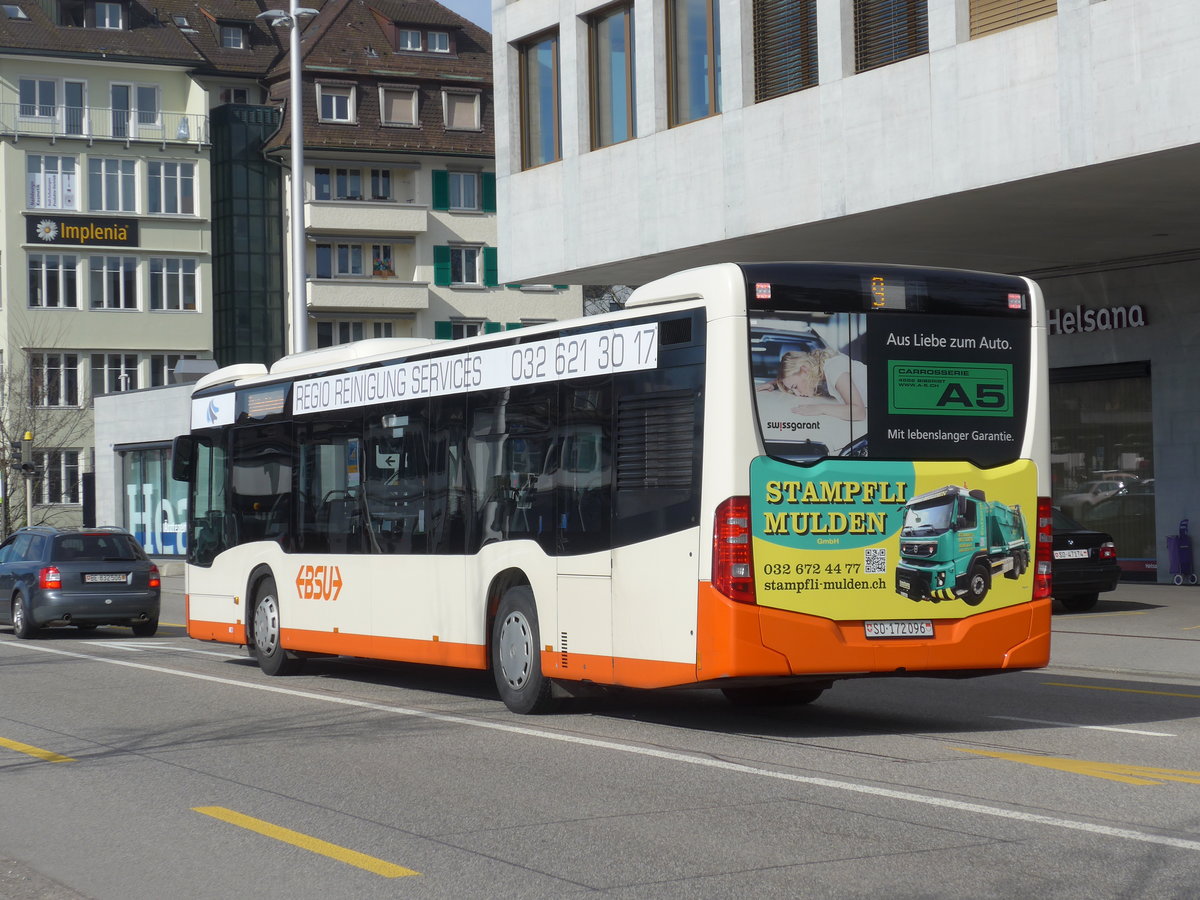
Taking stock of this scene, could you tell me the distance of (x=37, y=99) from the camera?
70438 mm

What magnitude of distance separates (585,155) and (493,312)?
143 ft

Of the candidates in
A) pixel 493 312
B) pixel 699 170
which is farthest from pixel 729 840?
pixel 493 312

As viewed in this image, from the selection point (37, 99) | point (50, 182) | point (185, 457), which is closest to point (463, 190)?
point (50, 182)

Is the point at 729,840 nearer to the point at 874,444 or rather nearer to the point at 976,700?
the point at 874,444

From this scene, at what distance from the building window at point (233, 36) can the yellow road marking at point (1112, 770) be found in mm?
71667

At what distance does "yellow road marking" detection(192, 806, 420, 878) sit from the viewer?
6.92 metres

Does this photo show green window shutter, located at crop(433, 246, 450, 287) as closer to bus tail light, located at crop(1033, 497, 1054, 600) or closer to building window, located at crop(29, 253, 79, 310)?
building window, located at crop(29, 253, 79, 310)

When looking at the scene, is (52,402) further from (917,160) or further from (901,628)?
(901,628)

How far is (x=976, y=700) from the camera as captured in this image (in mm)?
13633

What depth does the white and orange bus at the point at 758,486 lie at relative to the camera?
1047 cm

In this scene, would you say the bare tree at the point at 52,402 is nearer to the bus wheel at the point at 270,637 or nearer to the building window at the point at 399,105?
the building window at the point at 399,105

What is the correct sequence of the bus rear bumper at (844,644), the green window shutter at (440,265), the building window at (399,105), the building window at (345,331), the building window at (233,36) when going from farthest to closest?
the building window at (233,36) → the green window shutter at (440,265) → the building window at (399,105) → the building window at (345,331) → the bus rear bumper at (844,644)

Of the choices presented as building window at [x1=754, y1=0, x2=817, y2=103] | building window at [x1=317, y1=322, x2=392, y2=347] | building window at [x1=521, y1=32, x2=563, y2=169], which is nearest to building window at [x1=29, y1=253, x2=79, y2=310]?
building window at [x1=317, y1=322, x2=392, y2=347]

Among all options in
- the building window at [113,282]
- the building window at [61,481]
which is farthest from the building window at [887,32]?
the building window at [113,282]
